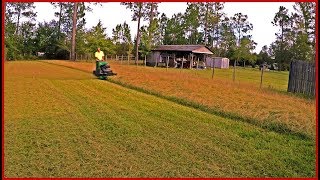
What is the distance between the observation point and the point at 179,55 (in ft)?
150

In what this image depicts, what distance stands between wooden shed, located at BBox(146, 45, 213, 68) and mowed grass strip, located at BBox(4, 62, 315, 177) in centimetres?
3308

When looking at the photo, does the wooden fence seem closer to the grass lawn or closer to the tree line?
the grass lawn

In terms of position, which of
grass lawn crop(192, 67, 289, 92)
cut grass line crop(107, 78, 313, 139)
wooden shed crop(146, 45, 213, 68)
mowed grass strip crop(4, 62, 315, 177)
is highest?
wooden shed crop(146, 45, 213, 68)

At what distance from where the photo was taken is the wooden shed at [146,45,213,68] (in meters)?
43.6

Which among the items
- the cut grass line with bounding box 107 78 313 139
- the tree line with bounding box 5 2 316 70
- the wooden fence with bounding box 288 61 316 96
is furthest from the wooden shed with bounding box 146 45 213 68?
the cut grass line with bounding box 107 78 313 139

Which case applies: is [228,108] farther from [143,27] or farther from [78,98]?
[143,27]

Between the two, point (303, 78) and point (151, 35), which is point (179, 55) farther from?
point (303, 78)

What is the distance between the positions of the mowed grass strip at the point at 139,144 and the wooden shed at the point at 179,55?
109ft

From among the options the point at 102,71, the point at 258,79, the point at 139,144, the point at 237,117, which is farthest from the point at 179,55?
the point at 139,144

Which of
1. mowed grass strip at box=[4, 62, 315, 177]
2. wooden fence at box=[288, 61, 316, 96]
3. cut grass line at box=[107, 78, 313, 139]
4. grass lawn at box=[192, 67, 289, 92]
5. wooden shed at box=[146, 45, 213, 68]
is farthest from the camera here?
wooden shed at box=[146, 45, 213, 68]

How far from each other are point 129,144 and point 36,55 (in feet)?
175

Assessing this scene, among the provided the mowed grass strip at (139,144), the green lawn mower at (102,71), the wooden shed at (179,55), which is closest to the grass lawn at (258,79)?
the wooden shed at (179,55)

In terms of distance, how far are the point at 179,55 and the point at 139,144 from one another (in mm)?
39627

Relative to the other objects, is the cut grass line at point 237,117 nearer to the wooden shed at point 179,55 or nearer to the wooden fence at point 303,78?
the wooden fence at point 303,78
